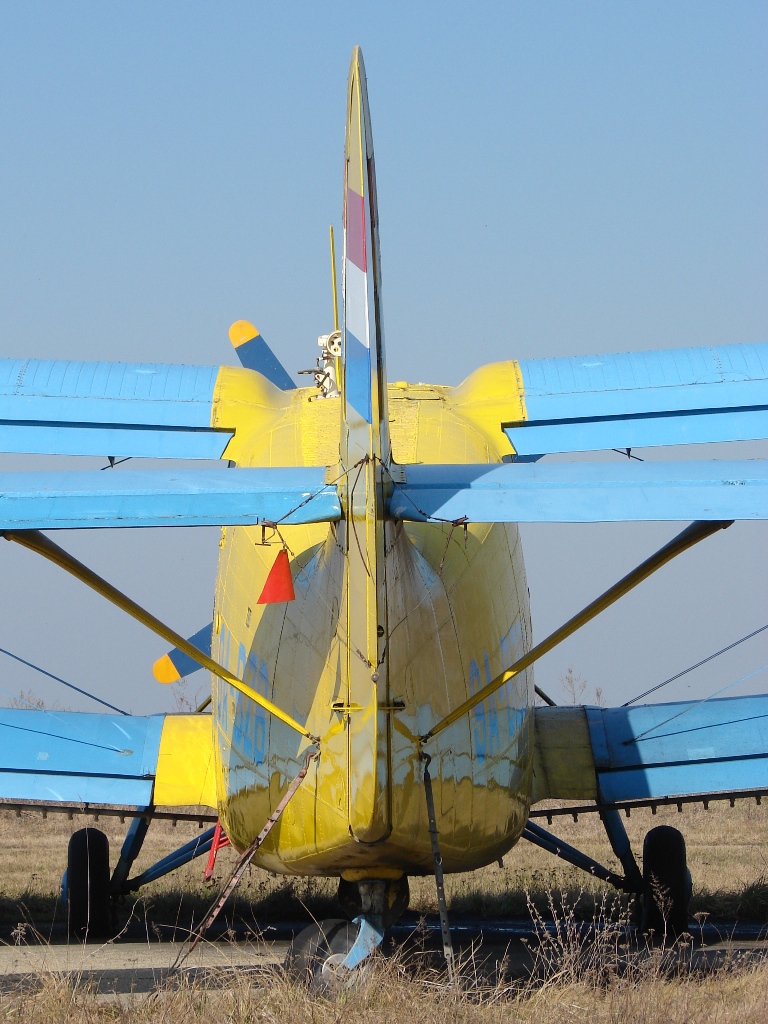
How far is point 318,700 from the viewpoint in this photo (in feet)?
21.3

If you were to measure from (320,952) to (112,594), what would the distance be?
2.64m

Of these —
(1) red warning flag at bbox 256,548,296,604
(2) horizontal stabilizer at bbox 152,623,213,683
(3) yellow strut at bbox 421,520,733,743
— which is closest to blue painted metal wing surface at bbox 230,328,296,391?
(2) horizontal stabilizer at bbox 152,623,213,683

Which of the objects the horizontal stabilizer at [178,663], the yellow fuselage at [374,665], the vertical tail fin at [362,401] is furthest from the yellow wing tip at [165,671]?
the vertical tail fin at [362,401]

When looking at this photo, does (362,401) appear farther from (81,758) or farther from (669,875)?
(669,875)

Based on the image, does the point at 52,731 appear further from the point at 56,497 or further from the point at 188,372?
the point at 56,497

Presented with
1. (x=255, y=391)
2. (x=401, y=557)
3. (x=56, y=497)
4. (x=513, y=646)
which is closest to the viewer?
(x=56, y=497)

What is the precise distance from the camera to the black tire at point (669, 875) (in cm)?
1070

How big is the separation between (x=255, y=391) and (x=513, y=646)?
2.63 meters

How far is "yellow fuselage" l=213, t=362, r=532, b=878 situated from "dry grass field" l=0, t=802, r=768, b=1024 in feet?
2.36

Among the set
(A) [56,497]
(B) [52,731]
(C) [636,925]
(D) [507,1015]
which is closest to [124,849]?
(B) [52,731]

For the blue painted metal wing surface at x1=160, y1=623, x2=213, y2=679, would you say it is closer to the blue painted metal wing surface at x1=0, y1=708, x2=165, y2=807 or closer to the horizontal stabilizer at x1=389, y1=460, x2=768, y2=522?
the blue painted metal wing surface at x1=0, y1=708, x2=165, y2=807

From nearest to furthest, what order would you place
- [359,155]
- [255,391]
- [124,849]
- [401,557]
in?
[359,155]
[401,557]
[255,391]
[124,849]

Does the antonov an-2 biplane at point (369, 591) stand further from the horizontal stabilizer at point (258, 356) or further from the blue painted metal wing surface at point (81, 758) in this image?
the horizontal stabilizer at point (258, 356)

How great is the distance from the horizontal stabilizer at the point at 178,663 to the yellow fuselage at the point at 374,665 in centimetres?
270
